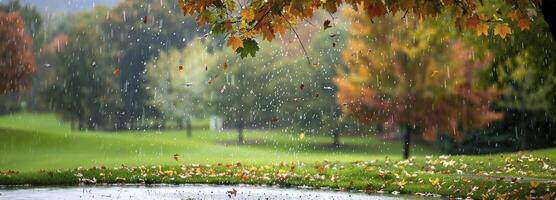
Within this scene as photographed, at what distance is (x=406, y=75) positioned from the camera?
28.9 metres

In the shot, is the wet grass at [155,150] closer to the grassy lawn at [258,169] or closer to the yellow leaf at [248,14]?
the grassy lawn at [258,169]

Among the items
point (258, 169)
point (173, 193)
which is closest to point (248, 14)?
point (173, 193)

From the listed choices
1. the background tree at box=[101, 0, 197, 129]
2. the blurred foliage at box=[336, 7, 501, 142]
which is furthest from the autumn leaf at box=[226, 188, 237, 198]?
the background tree at box=[101, 0, 197, 129]

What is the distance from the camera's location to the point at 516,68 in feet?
62.1

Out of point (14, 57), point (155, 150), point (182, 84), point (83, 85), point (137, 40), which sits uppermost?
point (137, 40)

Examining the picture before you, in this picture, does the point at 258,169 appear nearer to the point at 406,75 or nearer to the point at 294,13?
the point at 294,13

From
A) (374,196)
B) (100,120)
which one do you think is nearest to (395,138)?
(100,120)

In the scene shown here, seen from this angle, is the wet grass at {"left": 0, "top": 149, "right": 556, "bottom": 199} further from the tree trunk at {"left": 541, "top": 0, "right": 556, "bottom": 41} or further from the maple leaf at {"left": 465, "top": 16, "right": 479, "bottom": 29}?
the tree trunk at {"left": 541, "top": 0, "right": 556, "bottom": 41}

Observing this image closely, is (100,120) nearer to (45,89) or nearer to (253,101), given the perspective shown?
(45,89)

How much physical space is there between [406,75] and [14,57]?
90.3ft

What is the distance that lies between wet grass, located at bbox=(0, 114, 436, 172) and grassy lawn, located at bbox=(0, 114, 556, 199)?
50 millimetres

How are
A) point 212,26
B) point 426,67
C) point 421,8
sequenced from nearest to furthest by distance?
point 421,8, point 212,26, point 426,67

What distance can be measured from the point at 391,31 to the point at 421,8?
71.9 ft

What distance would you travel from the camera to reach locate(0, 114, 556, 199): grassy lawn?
49.7 feet
